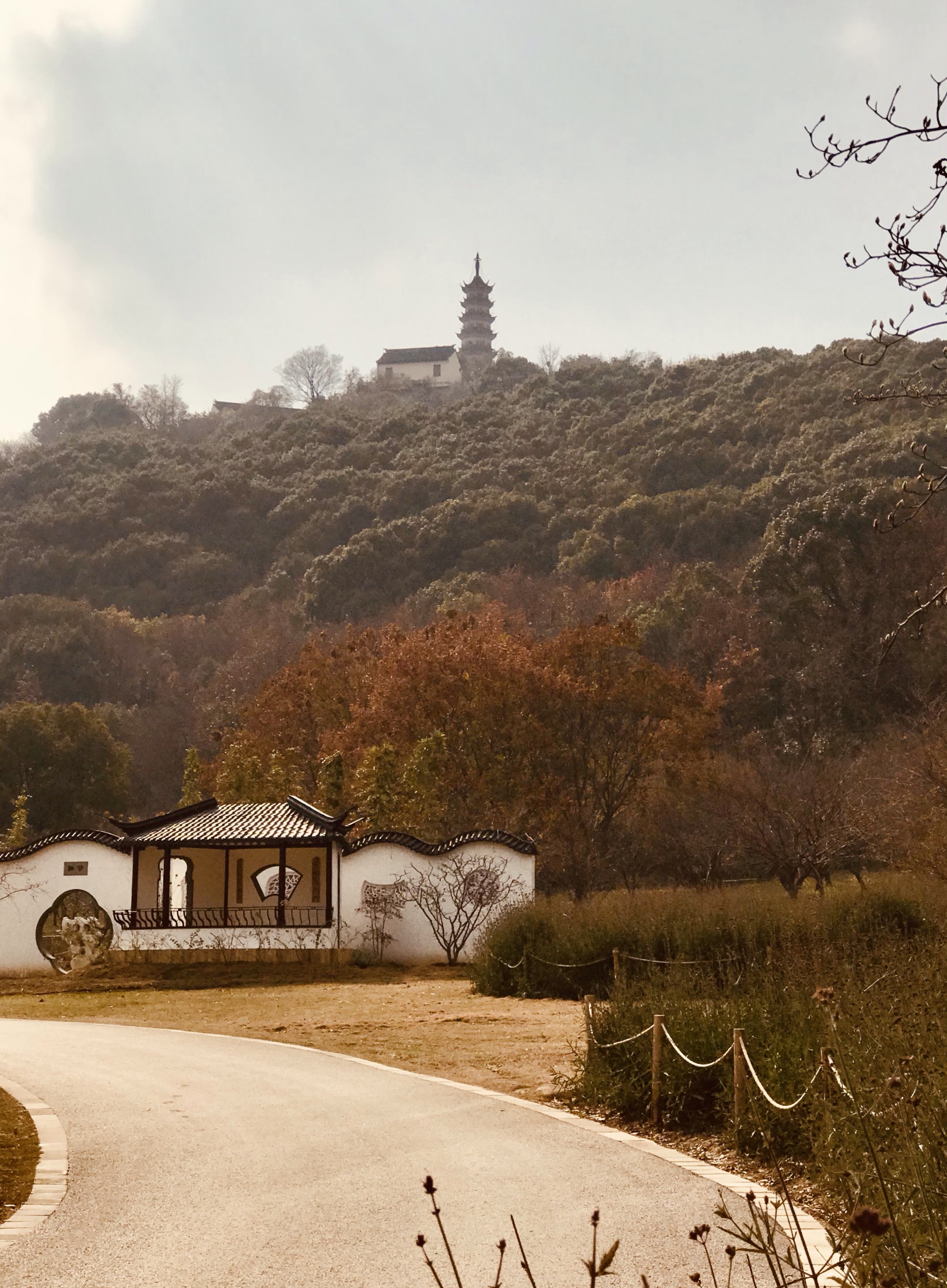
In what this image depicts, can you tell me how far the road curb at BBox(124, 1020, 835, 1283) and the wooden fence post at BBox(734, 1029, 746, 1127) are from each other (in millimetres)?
357

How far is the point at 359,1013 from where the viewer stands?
18.6 m

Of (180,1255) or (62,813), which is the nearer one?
(180,1255)

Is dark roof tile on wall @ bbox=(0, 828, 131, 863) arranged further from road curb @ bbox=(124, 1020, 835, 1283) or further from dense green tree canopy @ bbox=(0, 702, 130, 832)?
road curb @ bbox=(124, 1020, 835, 1283)

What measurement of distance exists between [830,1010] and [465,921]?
75.8ft

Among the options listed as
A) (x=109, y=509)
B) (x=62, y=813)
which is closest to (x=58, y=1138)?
(x=62, y=813)

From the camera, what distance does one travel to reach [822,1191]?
679cm

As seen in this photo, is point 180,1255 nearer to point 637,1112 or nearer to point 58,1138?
point 58,1138

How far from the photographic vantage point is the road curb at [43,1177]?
21.0ft

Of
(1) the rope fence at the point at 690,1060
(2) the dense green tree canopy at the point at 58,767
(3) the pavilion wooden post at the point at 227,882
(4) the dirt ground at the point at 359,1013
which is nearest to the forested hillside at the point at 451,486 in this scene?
(2) the dense green tree canopy at the point at 58,767

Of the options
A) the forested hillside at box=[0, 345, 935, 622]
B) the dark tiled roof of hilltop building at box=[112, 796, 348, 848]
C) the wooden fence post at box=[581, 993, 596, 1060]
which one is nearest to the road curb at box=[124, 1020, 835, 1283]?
the wooden fence post at box=[581, 993, 596, 1060]

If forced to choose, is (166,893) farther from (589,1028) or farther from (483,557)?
(483,557)

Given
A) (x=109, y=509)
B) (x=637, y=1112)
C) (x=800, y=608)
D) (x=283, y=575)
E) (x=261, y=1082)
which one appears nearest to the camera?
(x=637, y=1112)

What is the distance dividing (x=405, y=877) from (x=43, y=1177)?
20.0 meters

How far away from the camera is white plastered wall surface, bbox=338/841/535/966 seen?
88.5 feet
